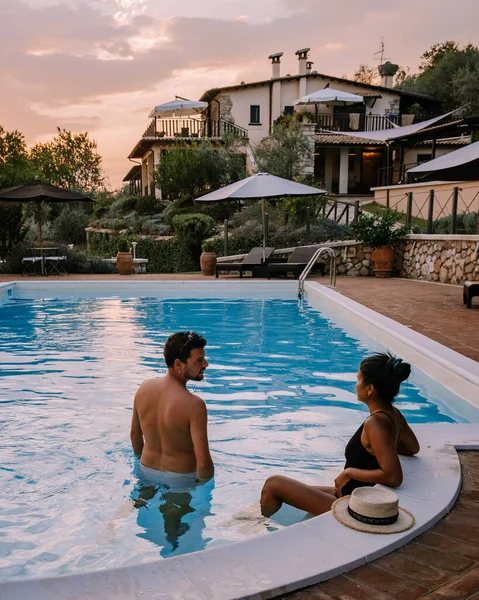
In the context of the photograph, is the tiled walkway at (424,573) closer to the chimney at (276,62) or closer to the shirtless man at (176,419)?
the shirtless man at (176,419)

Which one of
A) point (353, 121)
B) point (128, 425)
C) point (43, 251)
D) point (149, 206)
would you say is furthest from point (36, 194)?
point (353, 121)

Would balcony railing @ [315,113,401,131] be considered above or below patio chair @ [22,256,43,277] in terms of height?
above

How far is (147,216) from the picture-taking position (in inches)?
1069

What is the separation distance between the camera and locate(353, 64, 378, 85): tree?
6269cm

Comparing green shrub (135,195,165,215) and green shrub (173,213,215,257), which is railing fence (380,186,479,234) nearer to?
green shrub (173,213,215,257)

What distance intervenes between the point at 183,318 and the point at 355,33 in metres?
39.5

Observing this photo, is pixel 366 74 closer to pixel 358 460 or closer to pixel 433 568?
pixel 358 460

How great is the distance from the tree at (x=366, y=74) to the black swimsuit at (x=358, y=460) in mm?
64938

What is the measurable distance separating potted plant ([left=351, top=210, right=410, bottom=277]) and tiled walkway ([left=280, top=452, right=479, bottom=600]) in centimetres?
1390

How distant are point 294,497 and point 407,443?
73 cm

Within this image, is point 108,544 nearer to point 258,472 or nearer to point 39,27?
point 258,472

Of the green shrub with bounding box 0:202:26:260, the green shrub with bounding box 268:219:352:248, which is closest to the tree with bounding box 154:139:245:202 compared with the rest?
the green shrub with bounding box 268:219:352:248

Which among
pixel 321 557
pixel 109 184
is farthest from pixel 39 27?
pixel 109 184

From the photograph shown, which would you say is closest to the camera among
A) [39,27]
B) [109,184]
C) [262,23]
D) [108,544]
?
[108,544]
